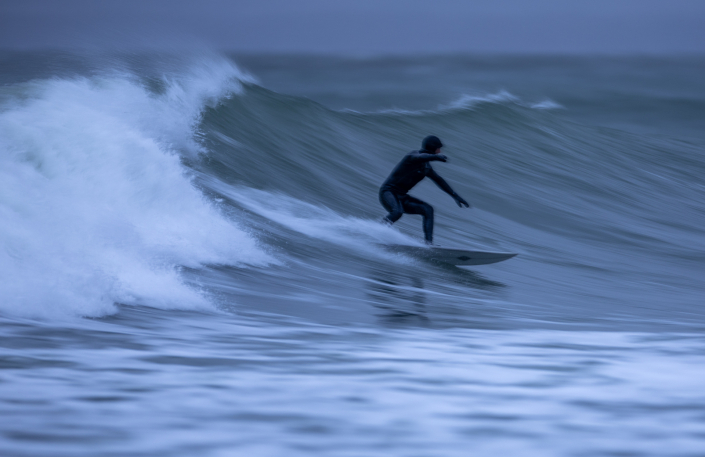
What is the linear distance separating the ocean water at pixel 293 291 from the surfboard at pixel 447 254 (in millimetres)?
98

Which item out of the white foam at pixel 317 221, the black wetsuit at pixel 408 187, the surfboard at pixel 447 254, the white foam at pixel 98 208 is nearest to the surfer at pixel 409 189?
the black wetsuit at pixel 408 187

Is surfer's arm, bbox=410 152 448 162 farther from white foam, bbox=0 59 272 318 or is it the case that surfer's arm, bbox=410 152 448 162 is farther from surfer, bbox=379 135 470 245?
white foam, bbox=0 59 272 318

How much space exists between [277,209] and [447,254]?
207 cm

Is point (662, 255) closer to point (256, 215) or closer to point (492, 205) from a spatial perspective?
point (492, 205)

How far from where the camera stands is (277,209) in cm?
833

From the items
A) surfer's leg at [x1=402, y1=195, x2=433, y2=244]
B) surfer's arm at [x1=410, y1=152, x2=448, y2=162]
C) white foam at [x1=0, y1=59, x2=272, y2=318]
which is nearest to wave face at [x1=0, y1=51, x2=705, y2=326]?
Result: white foam at [x1=0, y1=59, x2=272, y2=318]

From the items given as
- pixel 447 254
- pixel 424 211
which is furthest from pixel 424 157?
pixel 447 254

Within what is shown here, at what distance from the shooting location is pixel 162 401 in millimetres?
2959

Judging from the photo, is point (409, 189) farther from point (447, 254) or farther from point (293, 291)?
point (293, 291)

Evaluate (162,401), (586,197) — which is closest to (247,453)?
(162,401)

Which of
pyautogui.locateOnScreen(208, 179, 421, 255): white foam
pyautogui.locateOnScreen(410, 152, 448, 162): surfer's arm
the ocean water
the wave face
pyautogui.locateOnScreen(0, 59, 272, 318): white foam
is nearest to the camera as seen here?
the ocean water

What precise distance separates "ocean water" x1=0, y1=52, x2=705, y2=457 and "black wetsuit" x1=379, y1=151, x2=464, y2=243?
16.5 inches

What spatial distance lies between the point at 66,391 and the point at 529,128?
49.3 feet

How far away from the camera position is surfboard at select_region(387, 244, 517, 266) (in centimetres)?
722
